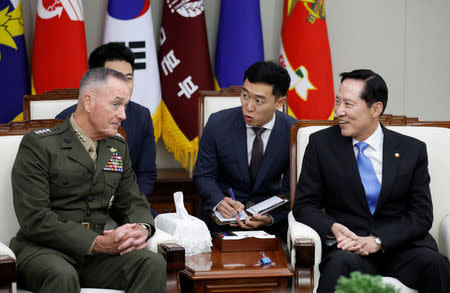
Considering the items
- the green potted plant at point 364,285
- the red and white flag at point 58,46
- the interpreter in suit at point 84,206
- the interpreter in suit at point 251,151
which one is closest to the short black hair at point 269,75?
the interpreter in suit at point 251,151

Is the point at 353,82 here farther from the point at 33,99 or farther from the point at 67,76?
the point at 67,76

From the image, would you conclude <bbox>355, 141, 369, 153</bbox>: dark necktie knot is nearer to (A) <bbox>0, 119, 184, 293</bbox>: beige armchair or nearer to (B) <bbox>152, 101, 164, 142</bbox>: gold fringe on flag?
(A) <bbox>0, 119, 184, 293</bbox>: beige armchair

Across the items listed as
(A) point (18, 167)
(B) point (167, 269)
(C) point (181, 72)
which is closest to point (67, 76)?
(C) point (181, 72)

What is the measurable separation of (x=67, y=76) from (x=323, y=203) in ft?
7.80

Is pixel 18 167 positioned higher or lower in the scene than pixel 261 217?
higher

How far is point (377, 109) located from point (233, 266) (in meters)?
1.02

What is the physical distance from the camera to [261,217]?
336cm

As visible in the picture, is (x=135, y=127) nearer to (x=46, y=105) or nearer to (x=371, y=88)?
(x=46, y=105)

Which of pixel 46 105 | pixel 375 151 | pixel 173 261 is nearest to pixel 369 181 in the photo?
pixel 375 151

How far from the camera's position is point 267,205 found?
3.38 meters

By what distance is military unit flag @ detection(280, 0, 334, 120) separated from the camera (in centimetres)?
521

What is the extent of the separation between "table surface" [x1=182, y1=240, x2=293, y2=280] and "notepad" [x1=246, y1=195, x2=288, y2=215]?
321 mm

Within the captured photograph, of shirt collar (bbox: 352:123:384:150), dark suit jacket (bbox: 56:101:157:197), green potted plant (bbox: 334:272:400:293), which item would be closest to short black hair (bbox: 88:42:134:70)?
dark suit jacket (bbox: 56:101:157:197)

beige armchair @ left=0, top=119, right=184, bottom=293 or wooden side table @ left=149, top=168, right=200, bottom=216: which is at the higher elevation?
beige armchair @ left=0, top=119, right=184, bottom=293
